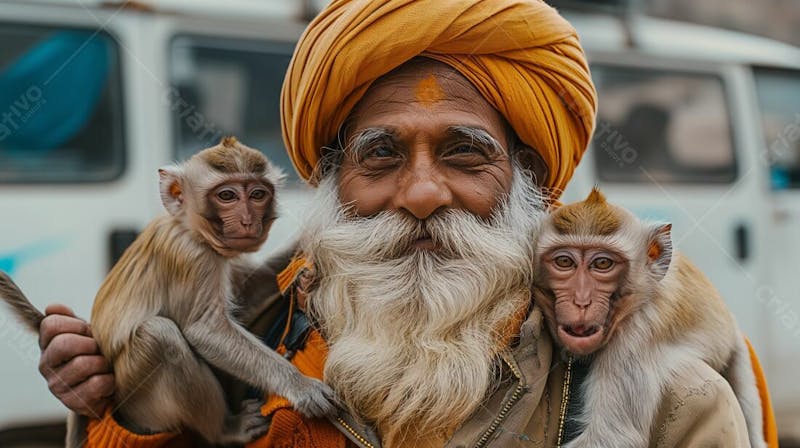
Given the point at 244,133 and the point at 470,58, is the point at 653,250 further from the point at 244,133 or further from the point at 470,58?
the point at 244,133

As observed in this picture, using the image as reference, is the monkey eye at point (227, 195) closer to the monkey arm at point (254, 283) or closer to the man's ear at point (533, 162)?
the monkey arm at point (254, 283)

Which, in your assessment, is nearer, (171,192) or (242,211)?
(242,211)

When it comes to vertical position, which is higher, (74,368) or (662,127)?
(662,127)

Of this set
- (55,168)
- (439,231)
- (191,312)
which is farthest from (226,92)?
(439,231)

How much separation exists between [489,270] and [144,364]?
86cm

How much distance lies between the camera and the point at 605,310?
1.85m

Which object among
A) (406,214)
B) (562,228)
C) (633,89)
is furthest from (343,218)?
(633,89)

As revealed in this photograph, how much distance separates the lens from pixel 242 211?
7.24 feet

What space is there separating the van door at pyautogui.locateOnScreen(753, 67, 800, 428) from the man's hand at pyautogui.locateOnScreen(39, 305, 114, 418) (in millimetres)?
5463

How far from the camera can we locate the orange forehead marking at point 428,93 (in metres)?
2.10

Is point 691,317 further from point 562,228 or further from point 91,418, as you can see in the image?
point 91,418

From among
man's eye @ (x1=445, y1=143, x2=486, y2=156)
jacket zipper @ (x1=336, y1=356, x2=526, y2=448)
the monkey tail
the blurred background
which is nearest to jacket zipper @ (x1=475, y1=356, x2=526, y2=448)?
jacket zipper @ (x1=336, y1=356, x2=526, y2=448)

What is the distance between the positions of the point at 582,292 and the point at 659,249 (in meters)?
0.30

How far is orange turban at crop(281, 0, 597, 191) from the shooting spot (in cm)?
203
